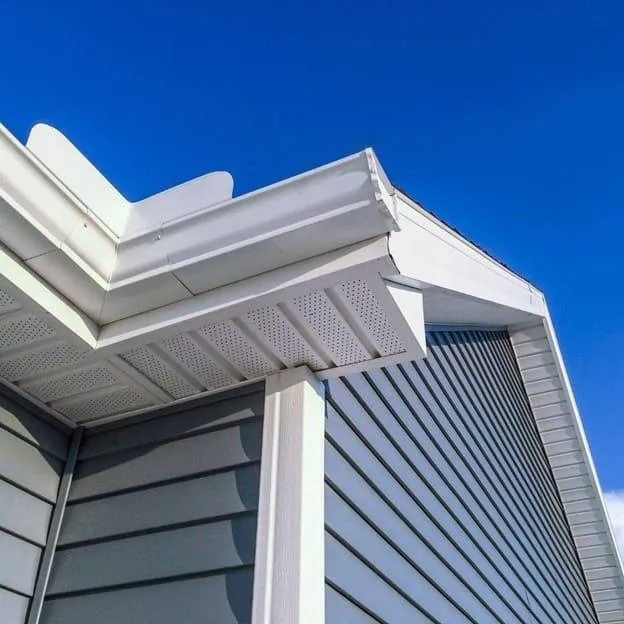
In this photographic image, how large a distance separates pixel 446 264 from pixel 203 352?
145cm

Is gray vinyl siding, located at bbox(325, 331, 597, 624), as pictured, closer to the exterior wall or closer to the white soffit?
the white soffit

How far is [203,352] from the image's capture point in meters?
2.24

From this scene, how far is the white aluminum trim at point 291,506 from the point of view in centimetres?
181

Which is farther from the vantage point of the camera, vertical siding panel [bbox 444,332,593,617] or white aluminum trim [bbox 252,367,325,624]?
vertical siding panel [bbox 444,332,593,617]

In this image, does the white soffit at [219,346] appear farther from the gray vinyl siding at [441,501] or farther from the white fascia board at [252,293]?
the gray vinyl siding at [441,501]

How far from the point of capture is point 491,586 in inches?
159

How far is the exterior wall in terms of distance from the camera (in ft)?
7.03

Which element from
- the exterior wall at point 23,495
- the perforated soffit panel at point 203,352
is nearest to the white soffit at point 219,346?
the perforated soffit panel at point 203,352

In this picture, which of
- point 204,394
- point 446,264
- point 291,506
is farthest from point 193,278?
point 446,264

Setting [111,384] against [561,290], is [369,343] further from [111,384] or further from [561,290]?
[561,290]


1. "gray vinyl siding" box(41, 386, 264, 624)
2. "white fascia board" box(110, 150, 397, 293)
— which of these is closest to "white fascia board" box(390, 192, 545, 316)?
"white fascia board" box(110, 150, 397, 293)

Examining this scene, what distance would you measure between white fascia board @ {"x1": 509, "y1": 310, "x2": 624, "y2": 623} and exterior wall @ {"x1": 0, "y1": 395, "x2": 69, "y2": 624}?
558cm

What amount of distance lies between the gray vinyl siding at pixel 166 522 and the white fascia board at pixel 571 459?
5386 millimetres

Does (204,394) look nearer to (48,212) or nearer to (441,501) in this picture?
(48,212)
